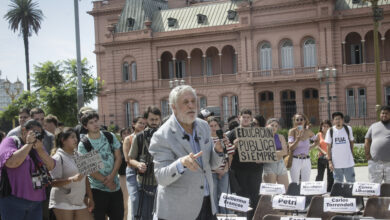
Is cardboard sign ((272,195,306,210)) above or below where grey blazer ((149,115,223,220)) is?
below

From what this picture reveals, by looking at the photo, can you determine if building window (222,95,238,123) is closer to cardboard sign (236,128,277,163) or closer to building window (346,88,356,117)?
building window (346,88,356,117)

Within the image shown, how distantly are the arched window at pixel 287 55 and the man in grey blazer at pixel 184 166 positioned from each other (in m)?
36.2

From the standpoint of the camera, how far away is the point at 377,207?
6.77 metres

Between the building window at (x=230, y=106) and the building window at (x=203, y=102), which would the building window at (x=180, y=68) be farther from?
the building window at (x=230, y=106)

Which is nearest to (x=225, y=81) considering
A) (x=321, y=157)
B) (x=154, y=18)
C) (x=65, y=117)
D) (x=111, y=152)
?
(x=154, y=18)

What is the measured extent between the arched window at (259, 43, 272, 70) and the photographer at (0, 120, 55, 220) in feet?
115

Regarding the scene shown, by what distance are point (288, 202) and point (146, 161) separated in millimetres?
2062

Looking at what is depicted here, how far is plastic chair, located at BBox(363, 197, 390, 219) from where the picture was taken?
6703 millimetres

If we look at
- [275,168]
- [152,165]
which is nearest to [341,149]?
[275,168]

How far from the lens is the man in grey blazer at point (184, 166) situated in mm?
4598

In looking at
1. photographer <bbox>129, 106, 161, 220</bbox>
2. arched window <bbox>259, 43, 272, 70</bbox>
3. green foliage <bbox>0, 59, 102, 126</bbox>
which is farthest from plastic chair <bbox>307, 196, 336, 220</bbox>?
arched window <bbox>259, 43, 272, 70</bbox>

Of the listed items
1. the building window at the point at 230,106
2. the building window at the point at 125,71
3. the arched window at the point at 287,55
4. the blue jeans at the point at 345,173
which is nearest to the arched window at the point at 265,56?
the arched window at the point at 287,55

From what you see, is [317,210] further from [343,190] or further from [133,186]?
[133,186]

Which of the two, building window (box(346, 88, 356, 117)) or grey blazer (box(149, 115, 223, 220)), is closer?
grey blazer (box(149, 115, 223, 220))
